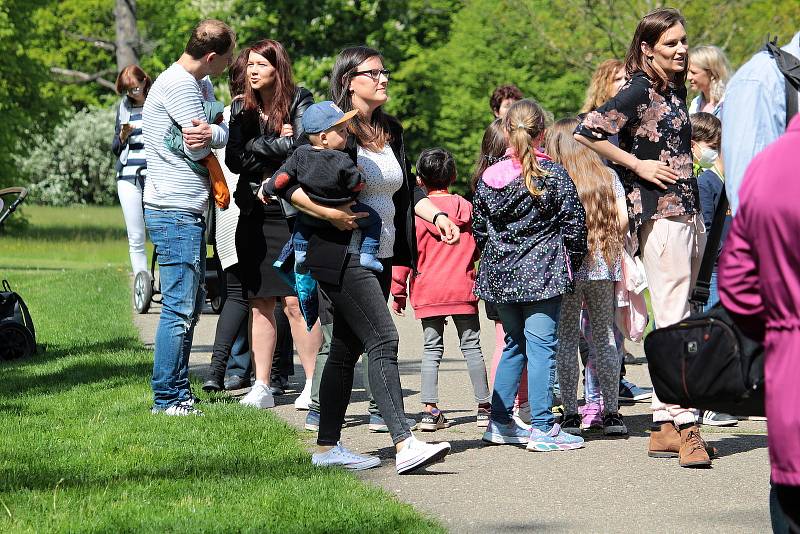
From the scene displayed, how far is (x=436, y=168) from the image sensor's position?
8.04 meters

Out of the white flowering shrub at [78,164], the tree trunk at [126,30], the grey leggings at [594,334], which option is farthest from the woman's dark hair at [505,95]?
the white flowering shrub at [78,164]

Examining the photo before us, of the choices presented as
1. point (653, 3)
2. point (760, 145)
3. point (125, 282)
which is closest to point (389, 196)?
point (760, 145)

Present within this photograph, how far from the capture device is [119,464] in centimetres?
634

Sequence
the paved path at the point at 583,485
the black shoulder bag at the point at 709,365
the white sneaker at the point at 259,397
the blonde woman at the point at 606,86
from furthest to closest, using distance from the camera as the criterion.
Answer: the white sneaker at the point at 259,397 → the blonde woman at the point at 606,86 → the paved path at the point at 583,485 → the black shoulder bag at the point at 709,365

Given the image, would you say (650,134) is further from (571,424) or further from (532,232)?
(571,424)

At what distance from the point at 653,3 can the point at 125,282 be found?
1588cm

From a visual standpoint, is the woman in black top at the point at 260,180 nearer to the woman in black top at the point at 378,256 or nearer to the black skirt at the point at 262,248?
the black skirt at the point at 262,248

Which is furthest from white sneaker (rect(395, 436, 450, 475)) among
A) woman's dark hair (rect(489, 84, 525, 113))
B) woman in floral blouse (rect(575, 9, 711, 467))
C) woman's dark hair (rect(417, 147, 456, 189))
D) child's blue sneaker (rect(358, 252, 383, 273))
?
woman's dark hair (rect(489, 84, 525, 113))

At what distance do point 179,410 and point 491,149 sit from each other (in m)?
2.31

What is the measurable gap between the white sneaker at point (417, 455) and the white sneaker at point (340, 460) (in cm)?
26

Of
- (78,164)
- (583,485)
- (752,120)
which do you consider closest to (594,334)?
(583,485)

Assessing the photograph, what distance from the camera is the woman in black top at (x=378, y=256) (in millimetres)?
6262

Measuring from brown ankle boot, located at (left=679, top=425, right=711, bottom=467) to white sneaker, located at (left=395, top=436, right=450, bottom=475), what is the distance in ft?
3.89

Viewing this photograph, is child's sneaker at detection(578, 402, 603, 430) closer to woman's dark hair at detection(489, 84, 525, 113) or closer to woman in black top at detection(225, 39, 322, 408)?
woman in black top at detection(225, 39, 322, 408)
